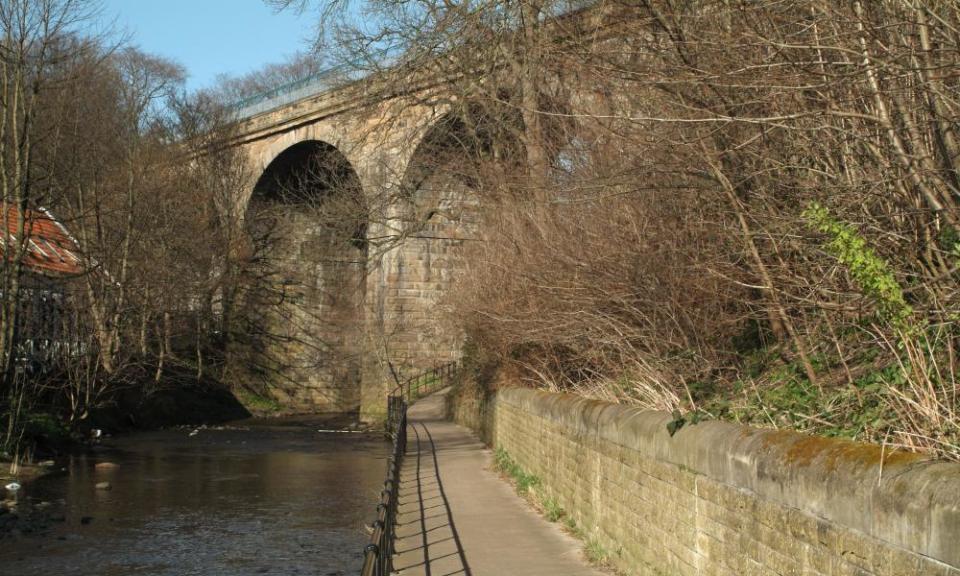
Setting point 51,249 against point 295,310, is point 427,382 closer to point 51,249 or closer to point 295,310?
point 295,310

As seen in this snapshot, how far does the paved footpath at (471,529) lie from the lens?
9.20 meters

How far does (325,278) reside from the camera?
44.3m

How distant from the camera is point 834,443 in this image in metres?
4.66

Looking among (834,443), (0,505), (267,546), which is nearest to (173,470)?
(0,505)

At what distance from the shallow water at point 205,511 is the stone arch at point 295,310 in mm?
15494

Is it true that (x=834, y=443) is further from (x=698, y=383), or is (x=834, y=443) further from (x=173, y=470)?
(x=173, y=470)

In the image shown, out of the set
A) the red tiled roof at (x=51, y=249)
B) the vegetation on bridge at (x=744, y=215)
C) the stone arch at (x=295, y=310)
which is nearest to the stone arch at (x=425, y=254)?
the stone arch at (x=295, y=310)

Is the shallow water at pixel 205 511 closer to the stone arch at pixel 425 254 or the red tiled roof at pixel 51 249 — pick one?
the red tiled roof at pixel 51 249

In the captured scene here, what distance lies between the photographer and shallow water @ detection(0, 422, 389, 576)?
12633 millimetres

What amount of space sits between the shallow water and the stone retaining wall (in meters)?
4.48

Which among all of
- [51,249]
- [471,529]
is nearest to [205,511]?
[471,529]

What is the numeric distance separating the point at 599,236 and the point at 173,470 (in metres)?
13.7

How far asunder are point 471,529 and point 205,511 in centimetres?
678

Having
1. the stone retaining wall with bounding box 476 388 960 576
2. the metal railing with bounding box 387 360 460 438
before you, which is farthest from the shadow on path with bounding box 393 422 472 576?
the metal railing with bounding box 387 360 460 438
